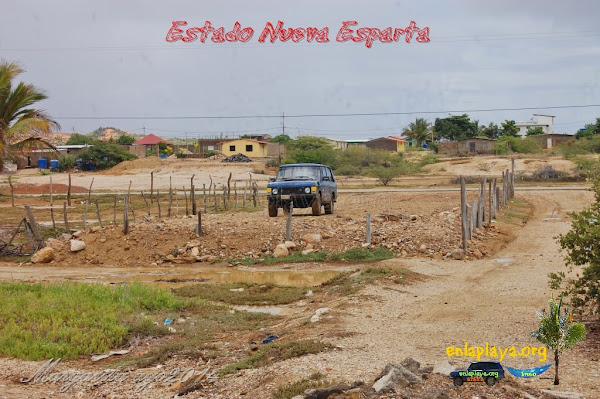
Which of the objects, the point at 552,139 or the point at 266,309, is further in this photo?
the point at 552,139

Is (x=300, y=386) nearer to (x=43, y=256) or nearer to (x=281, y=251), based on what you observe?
(x=281, y=251)

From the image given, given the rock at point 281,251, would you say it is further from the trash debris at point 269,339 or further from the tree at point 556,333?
the tree at point 556,333

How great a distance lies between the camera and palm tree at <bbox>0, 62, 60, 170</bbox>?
28.2 metres

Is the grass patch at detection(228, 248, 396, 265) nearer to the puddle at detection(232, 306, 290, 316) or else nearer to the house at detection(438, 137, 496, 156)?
the puddle at detection(232, 306, 290, 316)

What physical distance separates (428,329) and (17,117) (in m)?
24.4

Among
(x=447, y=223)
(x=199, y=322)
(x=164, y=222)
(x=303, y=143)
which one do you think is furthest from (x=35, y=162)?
(x=199, y=322)

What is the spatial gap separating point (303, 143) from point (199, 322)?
248 feet

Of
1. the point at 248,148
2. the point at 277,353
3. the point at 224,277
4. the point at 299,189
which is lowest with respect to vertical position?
the point at 224,277

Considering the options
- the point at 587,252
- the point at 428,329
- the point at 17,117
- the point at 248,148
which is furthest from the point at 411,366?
the point at 248,148

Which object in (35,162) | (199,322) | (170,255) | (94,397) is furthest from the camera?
(35,162)

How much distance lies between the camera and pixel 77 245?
21.3m

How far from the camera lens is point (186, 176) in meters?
61.6

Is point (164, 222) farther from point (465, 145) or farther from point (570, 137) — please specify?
→ point (570, 137)

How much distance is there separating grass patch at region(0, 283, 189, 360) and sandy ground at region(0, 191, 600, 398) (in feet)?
1.85
